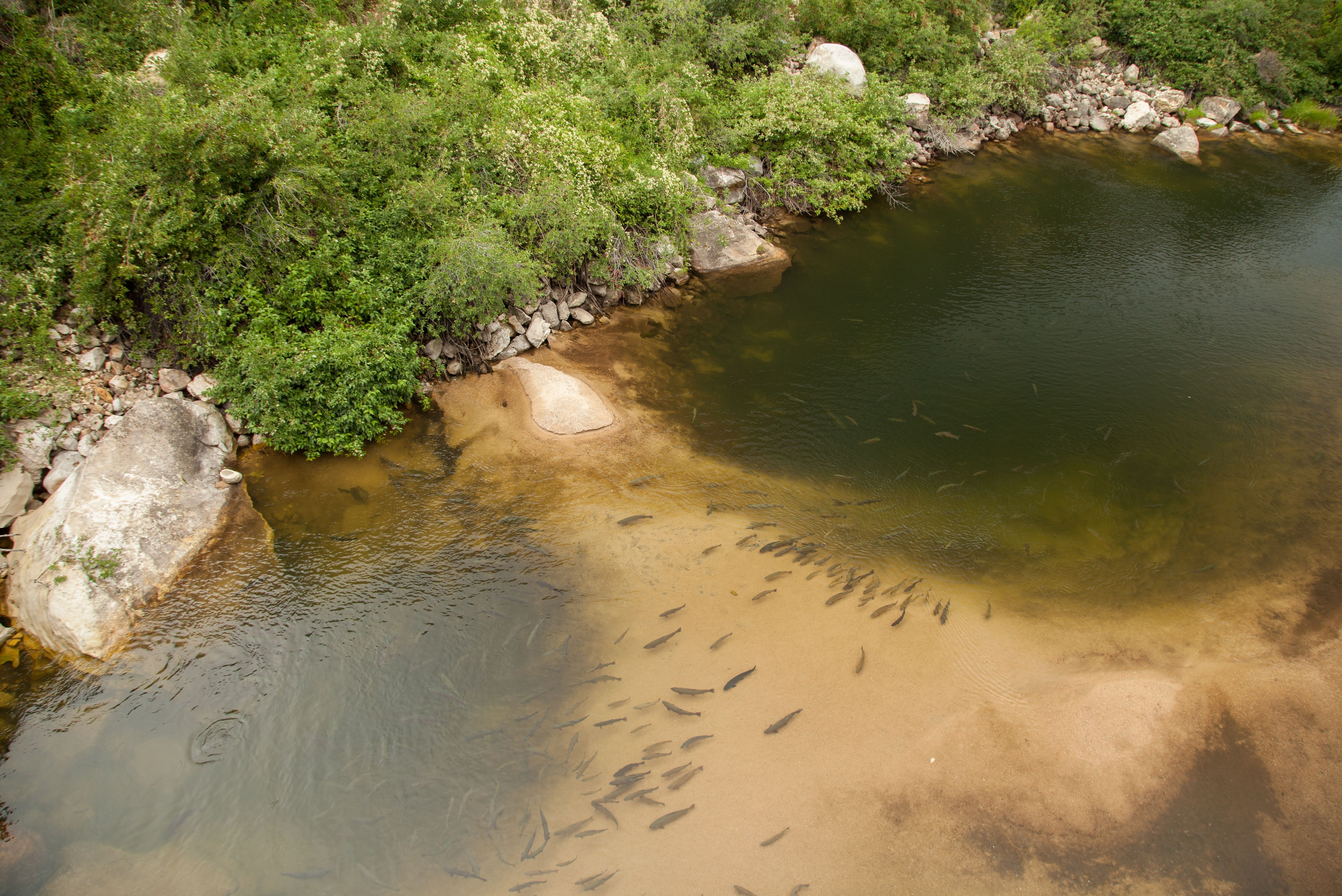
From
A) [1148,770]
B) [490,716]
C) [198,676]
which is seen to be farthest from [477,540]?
[1148,770]

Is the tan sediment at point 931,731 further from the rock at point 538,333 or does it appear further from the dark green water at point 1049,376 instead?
the rock at point 538,333

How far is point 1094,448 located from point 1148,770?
24.5ft

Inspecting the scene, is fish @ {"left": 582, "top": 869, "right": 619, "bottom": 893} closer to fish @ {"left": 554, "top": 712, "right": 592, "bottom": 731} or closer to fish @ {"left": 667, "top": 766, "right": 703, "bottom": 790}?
fish @ {"left": 667, "top": 766, "right": 703, "bottom": 790}

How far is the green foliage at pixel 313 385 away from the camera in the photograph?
1275cm

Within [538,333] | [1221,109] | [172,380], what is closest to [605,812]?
[538,333]

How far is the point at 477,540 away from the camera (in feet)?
39.4

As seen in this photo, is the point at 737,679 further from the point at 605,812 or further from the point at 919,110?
the point at 919,110

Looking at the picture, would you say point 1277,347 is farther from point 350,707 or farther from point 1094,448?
point 350,707

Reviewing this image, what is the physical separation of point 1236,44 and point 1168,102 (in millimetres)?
4035

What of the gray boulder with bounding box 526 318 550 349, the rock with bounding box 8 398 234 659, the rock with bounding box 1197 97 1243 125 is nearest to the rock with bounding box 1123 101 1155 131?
the rock with bounding box 1197 97 1243 125

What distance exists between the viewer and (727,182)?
21.2m

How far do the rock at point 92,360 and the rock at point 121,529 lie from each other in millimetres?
1523

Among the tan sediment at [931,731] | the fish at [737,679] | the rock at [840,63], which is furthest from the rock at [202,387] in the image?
the rock at [840,63]

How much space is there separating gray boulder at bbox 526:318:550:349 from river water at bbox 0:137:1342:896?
0.84 metres
